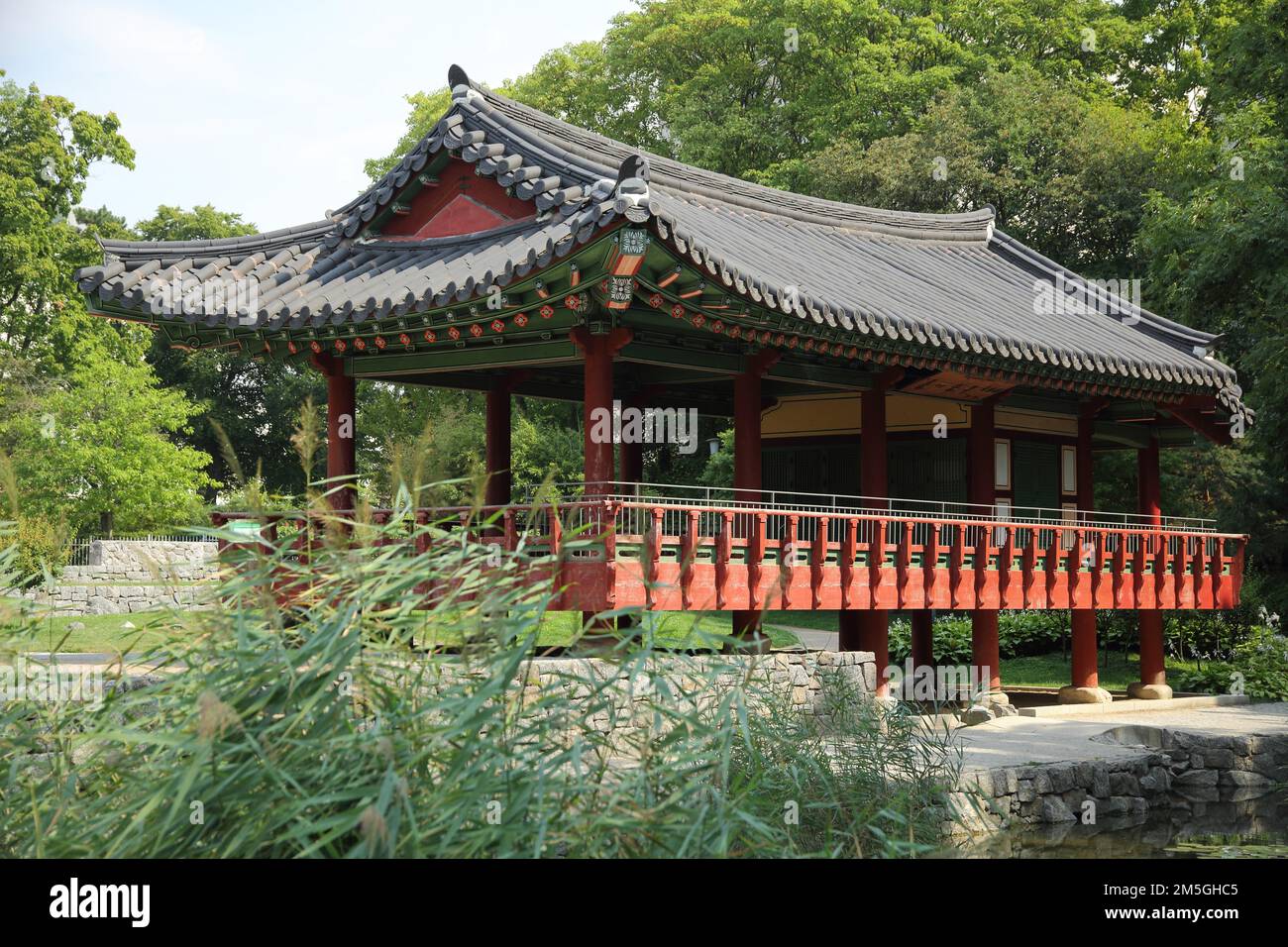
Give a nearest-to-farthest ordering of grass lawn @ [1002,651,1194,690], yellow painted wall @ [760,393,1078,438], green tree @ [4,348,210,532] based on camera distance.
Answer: yellow painted wall @ [760,393,1078,438] < grass lawn @ [1002,651,1194,690] < green tree @ [4,348,210,532]

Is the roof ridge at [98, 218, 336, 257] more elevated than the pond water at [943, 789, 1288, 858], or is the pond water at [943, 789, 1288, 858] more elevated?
the roof ridge at [98, 218, 336, 257]

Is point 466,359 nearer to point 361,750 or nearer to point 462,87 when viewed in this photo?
point 462,87

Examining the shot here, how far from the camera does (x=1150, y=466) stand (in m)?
17.9

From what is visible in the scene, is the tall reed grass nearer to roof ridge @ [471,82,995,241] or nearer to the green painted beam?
the green painted beam

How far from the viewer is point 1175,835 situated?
1123cm

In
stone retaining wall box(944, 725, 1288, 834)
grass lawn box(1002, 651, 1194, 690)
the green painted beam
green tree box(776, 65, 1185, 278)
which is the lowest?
grass lawn box(1002, 651, 1194, 690)

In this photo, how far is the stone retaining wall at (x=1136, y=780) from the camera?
10.4m

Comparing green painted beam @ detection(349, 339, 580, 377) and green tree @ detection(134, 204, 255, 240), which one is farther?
green tree @ detection(134, 204, 255, 240)

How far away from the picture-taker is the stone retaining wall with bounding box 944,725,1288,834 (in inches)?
408

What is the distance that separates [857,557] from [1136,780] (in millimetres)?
3202

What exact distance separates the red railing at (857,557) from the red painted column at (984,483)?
465 millimetres

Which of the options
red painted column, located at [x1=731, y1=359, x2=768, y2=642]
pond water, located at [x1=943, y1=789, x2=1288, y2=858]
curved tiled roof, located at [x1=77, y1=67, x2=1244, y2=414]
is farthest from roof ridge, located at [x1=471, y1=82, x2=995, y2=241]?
pond water, located at [x1=943, y1=789, x2=1288, y2=858]

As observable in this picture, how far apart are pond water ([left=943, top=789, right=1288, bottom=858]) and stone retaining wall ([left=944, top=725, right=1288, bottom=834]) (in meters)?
0.08

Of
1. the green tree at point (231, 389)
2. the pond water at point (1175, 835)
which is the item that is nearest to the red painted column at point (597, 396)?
the pond water at point (1175, 835)
